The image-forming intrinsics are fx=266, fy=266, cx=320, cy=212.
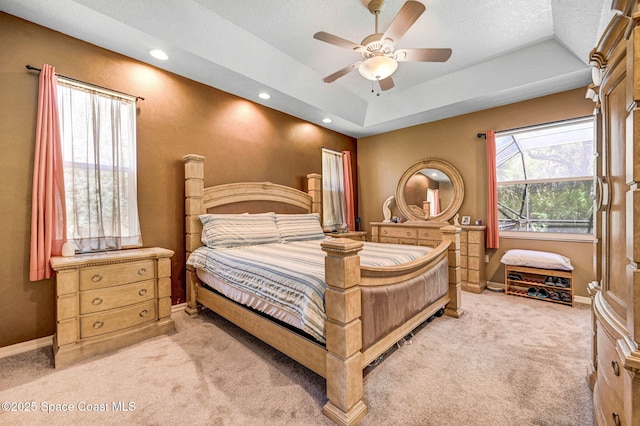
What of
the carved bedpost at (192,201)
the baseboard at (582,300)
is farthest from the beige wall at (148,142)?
the baseboard at (582,300)

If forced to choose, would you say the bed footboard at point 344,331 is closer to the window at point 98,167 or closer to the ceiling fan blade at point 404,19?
the ceiling fan blade at point 404,19

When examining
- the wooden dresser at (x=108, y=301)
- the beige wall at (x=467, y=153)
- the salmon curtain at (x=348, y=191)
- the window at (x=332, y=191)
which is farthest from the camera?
the salmon curtain at (x=348, y=191)

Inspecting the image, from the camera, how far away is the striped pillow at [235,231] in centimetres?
298

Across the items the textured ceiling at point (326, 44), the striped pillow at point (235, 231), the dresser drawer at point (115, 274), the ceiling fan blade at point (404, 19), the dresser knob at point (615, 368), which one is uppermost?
the textured ceiling at point (326, 44)

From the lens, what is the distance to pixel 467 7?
2.60 m

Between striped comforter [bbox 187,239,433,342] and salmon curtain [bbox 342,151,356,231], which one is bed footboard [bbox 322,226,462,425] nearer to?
striped comforter [bbox 187,239,433,342]

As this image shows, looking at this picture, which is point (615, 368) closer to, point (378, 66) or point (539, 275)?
point (378, 66)

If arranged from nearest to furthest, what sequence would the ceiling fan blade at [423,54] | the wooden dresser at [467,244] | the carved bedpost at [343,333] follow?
the carved bedpost at [343,333]
the ceiling fan blade at [423,54]
the wooden dresser at [467,244]

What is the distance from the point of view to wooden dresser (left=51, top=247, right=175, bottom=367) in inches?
80.5

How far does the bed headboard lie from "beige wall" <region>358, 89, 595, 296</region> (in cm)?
145

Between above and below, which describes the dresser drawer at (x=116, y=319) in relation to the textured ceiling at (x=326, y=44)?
below

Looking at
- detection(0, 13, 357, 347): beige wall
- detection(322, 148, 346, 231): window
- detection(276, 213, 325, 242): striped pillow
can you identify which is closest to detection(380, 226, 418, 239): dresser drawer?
detection(322, 148, 346, 231): window

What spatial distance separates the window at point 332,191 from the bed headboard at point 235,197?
1.05ft

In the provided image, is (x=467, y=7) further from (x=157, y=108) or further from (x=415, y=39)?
(x=157, y=108)
